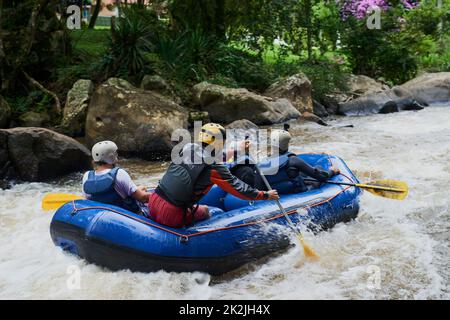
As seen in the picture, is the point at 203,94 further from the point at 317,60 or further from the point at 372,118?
the point at 317,60

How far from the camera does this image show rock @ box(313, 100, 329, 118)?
39.9 ft

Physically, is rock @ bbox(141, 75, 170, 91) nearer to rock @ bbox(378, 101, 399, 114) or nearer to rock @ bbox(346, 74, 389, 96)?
rock @ bbox(378, 101, 399, 114)

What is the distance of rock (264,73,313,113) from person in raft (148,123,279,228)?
24.9 feet

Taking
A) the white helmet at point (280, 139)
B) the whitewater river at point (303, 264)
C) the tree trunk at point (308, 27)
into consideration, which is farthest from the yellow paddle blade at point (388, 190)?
the tree trunk at point (308, 27)

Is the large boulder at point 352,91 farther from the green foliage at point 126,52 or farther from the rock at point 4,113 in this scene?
the rock at point 4,113

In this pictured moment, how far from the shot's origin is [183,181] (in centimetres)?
418

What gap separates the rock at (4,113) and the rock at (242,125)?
3.56 meters

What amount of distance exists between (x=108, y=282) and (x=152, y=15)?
1128 centimetres

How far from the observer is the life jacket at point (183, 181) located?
418 centimetres

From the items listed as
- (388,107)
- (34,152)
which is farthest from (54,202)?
(388,107)

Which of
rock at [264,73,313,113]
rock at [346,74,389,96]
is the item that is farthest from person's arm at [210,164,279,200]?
rock at [346,74,389,96]

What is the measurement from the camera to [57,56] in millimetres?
10930

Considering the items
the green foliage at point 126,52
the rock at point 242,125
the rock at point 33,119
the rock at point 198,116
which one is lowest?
the rock at point 242,125

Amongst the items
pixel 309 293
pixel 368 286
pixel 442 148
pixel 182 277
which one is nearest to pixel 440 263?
pixel 368 286
